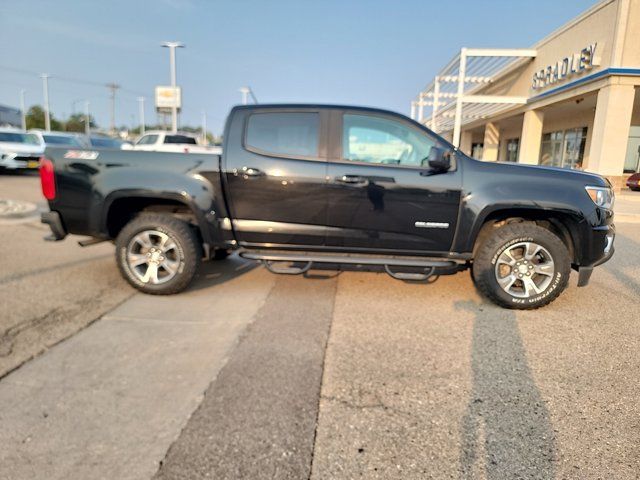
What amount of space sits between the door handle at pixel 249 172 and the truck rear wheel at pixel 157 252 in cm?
80

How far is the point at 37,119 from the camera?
234ft

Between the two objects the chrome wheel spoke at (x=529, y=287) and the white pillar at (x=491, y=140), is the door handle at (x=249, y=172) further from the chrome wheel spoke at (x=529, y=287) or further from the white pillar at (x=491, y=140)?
the white pillar at (x=491, y=140)

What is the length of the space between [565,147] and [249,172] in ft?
69.2

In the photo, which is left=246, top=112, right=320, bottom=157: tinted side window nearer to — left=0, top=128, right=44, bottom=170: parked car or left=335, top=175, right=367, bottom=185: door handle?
left=335, top=175, right=367, bottom=185: door handle

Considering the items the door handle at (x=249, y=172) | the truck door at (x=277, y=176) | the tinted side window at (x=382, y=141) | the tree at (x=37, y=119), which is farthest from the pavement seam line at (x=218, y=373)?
the tree at (x=37, y=119)

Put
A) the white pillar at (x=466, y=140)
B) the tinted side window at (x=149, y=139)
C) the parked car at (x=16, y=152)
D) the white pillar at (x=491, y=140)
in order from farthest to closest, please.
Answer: the white pillar at (x=466, y=140), the white pillar at (x=491, y=140), the tinted side window at (x=149, y=139), the parked car at (x=16, y=152)

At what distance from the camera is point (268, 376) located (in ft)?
8.94

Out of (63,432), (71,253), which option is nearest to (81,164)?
(71,253)

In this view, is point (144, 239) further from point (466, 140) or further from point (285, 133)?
point (466, 140)

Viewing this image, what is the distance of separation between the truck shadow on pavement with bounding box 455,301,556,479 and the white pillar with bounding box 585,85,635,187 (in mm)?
13212

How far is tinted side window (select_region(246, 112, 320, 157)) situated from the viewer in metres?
4.05

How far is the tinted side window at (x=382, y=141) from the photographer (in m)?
3.99

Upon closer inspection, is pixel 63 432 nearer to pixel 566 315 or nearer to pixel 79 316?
pixel 79 316

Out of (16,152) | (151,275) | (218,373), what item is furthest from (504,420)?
(16,152)
